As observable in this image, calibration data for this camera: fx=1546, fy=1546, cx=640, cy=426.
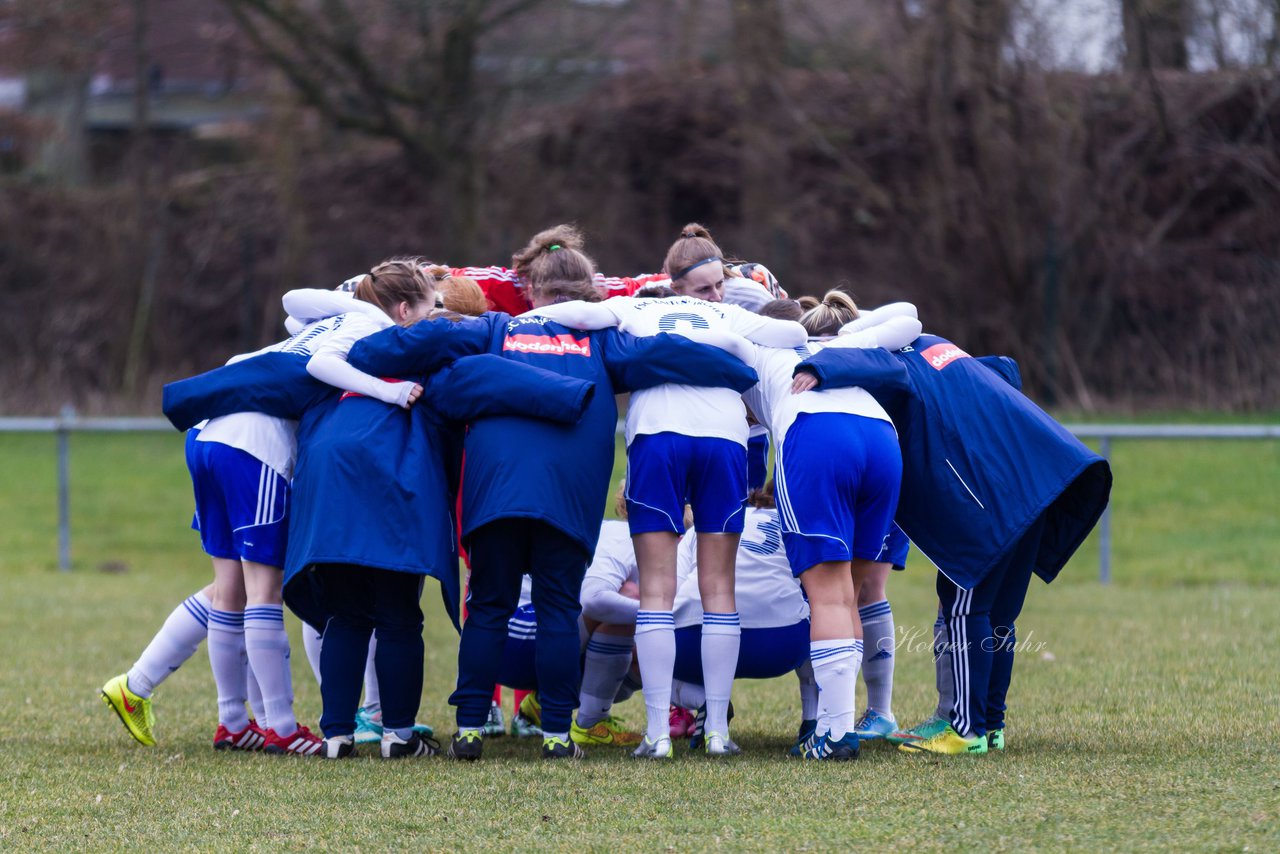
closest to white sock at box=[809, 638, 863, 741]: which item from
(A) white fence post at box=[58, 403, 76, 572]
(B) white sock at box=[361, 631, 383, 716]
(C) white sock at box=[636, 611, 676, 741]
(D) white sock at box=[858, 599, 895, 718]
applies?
(C) white sock at box=[636, 611, 676, 741]

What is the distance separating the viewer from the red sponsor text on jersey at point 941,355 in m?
5.25

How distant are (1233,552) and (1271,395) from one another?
414cm

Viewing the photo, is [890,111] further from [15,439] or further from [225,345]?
[15,439]

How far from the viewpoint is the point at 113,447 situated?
55.6 feet

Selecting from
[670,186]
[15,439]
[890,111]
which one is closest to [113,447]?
[15,439]

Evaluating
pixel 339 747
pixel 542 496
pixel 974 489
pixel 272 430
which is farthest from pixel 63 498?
pixel 974 489

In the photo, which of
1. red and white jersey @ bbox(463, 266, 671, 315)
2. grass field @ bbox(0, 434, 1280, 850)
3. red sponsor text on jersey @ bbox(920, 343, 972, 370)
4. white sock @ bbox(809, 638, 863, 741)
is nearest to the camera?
grass field @ bbox(0, 434, 1280, 850)

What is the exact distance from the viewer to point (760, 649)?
214 inches

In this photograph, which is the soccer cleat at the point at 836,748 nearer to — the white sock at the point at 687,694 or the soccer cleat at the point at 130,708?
the white sock at the point at 687,694

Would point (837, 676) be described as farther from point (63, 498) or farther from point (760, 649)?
point (63, 498)

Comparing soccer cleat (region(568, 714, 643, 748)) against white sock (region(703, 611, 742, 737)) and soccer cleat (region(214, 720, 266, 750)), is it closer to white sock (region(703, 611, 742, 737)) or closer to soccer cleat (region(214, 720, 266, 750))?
white sock (region(703, 611, 742, 737))

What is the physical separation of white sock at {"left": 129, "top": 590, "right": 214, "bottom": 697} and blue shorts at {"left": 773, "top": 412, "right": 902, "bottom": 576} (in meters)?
2.09

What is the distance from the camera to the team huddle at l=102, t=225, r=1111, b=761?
4.92 m

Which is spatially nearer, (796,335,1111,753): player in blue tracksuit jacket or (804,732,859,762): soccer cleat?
(804,732,859,762): soccer cleat
